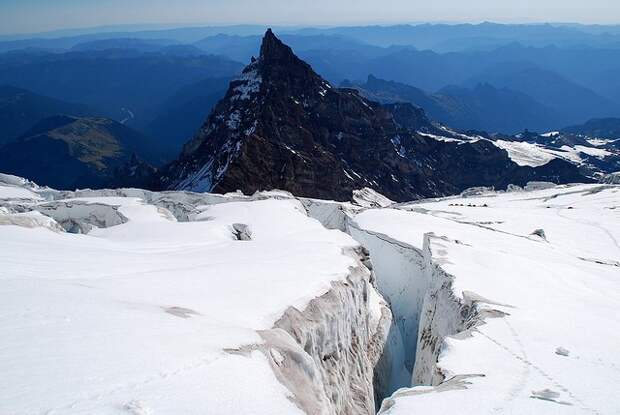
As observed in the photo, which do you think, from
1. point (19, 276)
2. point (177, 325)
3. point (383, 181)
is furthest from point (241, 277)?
point (383, 181)

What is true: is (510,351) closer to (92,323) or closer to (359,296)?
(359,296)

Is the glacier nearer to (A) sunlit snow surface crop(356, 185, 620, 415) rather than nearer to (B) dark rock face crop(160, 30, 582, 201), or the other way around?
(A) sunlit snow surface crop(356, 185, 620, 415)

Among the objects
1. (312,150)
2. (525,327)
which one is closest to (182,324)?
(525,327)

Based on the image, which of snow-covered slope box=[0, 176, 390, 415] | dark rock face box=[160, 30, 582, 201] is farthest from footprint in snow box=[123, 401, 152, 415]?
dark rock face box=[160, 30, 582, 201]

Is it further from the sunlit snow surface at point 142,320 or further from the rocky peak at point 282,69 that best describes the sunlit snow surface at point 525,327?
the rocky peak at point 282,69

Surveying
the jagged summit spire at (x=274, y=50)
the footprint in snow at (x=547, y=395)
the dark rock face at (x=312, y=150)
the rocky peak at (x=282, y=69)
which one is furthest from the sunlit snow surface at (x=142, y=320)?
the jagged summit spire at (x=274, y=50)
